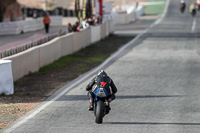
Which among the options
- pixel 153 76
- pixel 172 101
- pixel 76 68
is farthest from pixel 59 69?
pixel 172 101

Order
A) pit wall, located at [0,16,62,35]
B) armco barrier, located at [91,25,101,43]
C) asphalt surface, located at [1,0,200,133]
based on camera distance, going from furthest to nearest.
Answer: pit wall, located at [0,16,62,35] < armco barrier, located at [91,25,101,43] < asphalt surface, located at [1,0,200,133]

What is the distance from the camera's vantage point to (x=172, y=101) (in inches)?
542

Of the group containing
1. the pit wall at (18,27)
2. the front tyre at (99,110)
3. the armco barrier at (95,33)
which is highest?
the front tyre at (99,110)

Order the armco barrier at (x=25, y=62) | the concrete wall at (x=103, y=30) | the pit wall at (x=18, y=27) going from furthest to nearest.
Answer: the pit wall at (x=18, y=27) → the concrete wall at (x=103, y=30) → the armco barrier at (x=25, y=62)

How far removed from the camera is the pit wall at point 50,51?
18.0 m

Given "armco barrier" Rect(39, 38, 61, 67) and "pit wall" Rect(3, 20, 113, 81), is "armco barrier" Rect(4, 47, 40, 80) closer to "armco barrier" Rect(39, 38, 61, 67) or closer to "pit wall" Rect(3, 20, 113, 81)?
"pit wall" Rect(3, 20, 113, 81)

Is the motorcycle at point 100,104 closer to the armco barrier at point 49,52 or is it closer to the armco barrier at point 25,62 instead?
the armco barrier at point 25,62

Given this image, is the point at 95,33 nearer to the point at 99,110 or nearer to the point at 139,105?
the point at 139,105

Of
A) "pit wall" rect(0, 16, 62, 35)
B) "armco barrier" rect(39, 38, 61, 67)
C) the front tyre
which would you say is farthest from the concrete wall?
the front tyre

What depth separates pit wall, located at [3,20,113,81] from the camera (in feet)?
58.9

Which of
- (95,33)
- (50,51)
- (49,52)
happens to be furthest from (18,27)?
(49,52)

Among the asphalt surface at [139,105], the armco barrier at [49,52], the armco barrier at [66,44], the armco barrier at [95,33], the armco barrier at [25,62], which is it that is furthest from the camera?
the armco barrier at [95,33]

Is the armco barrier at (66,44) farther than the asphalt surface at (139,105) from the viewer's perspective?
Yes

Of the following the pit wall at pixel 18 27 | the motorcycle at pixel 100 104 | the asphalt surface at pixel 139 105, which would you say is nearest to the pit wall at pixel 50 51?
the asphalt surface at pixel 139 105
